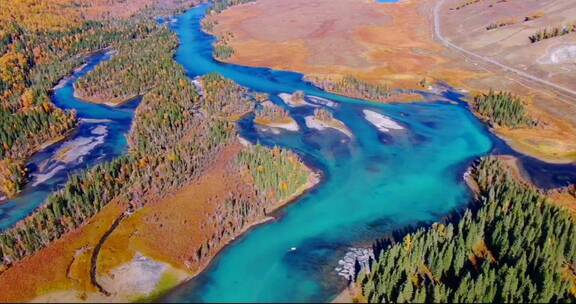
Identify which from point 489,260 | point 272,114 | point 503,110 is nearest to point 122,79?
point 272,114

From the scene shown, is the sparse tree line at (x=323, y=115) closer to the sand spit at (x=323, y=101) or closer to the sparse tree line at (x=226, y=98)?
the sand spit at (x=323, y=101)

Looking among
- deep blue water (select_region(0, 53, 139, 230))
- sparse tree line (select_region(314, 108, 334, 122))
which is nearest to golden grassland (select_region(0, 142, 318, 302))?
deep blue water (select_region(0, 53, 139, 230))

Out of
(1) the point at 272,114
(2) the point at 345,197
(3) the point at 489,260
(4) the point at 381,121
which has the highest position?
(1) the point at 272,114

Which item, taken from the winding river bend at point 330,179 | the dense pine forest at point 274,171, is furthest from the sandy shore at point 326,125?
the dense pine forest at point 274,171

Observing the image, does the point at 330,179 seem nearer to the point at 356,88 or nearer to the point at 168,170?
the point at 168,170

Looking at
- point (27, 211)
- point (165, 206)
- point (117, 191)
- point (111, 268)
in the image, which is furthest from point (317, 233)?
point (27, 211)

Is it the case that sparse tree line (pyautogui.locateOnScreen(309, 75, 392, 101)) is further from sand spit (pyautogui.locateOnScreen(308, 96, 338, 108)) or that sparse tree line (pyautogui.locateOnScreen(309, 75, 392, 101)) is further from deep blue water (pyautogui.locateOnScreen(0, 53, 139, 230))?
deep blue water (pyautogui.locateOnScreen(0, 53, 139, 230))
